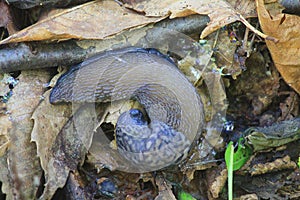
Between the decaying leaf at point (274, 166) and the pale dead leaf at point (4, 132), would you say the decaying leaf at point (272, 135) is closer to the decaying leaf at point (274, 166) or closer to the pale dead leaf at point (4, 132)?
the decaying leaf at point (274, 166)

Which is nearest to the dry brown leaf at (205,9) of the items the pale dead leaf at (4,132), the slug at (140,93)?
the slug at (140,93)

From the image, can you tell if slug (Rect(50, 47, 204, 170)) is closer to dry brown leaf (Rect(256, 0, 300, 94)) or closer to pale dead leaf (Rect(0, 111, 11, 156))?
pale dead leaf (Rect(0, 111, 11, 156))

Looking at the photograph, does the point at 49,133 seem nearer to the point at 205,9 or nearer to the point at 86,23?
the point at 86,23

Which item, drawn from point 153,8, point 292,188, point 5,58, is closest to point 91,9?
point 153,8

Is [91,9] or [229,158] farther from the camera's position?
[91,9]

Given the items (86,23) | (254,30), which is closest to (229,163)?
(254,30)

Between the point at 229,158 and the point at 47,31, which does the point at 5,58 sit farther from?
the point at 229,158
